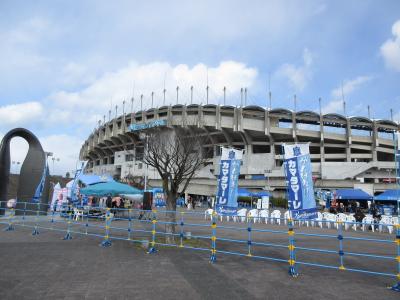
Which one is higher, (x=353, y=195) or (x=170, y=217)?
(x=353, y=195)

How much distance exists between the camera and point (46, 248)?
975 centimetres

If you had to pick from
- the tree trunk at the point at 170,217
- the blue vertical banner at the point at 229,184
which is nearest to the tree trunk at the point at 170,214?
the tree trunk at the point at 170,217

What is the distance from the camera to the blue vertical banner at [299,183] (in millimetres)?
15828

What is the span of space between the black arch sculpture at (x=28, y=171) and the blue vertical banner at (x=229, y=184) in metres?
11.7

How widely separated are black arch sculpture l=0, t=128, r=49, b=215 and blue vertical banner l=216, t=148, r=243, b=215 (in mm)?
11724

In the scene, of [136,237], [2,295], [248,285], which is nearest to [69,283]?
[2,295]

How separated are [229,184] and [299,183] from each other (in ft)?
16.1

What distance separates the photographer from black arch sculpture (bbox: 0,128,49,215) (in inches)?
798

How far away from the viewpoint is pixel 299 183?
52.4 ft

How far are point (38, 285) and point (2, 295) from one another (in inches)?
26.8

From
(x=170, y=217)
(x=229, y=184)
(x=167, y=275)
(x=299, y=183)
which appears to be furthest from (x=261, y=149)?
(x=167, y=275)

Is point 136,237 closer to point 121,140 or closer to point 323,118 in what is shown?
point 323,118

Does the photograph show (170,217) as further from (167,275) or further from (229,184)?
(229,184)

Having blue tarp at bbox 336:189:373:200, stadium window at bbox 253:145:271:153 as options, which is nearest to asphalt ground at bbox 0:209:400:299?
blue tarp at bbox 336:189:373:200
